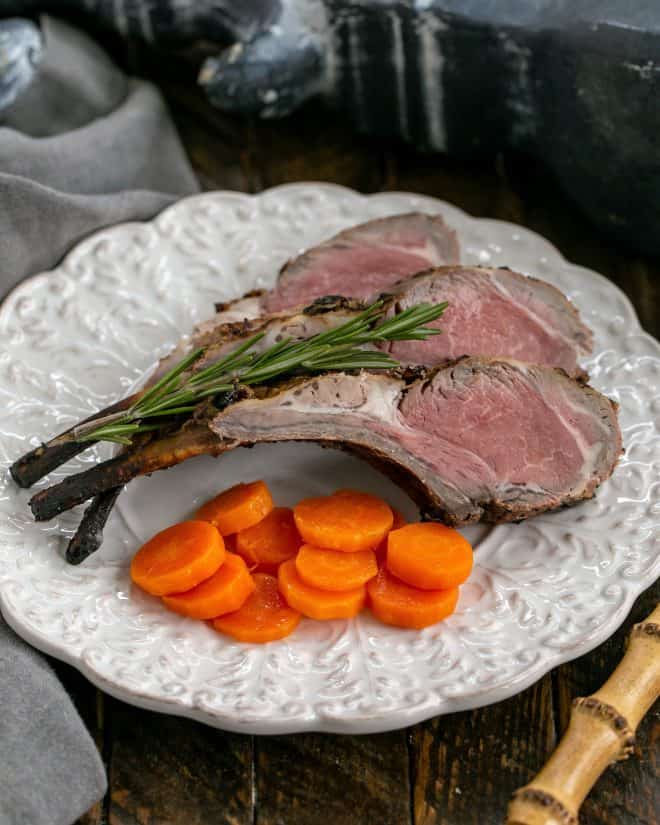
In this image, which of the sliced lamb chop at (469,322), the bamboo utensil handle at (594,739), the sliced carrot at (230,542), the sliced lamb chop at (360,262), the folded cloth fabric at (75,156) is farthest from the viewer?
the folded cloth fabric at (75,156)

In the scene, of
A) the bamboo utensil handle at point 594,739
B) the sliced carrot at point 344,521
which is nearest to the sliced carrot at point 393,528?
the sliced carrot at point 344,521

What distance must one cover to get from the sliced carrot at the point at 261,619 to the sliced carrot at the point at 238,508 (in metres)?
0.17

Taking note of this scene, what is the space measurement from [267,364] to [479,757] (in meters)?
0.93

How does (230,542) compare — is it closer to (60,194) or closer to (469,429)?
(469,429)

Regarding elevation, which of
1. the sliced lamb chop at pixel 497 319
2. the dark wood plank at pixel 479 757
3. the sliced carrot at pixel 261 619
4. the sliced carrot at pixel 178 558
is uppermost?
the sliced lamb chop at pixel 497 319

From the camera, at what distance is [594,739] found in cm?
194

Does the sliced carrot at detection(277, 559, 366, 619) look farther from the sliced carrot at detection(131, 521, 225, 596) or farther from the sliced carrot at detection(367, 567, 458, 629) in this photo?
the sliced carrot at detection(131, 521, 225, 596)

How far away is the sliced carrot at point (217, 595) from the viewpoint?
2.25m

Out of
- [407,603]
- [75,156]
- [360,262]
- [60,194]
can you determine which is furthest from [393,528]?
[75,156]

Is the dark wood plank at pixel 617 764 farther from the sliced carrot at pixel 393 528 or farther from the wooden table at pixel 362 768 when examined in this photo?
the sliced carrot at pixel 393 528

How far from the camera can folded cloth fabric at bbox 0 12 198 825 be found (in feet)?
6.72

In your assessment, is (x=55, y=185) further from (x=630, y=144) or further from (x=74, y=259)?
(x=630, y=144)

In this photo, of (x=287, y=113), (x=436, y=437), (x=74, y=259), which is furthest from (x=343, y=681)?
(x=287, y=113)

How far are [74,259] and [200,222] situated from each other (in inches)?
15.7
